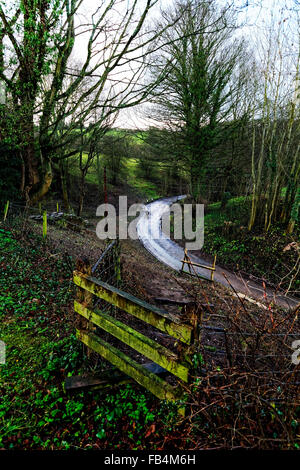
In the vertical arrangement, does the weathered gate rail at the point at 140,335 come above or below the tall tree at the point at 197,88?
below

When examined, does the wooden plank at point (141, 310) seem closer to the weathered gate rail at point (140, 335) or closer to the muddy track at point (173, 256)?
the weathered gate rail at point (140, 335)

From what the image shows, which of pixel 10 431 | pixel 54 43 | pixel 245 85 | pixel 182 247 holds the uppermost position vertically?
pixel 245 85

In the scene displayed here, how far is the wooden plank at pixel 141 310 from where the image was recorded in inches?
96.0

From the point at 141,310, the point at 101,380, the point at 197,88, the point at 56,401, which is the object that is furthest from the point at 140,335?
the point at 197,88

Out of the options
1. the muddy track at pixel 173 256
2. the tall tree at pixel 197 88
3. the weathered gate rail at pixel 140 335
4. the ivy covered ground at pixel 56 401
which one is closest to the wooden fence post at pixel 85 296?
the weathered gate rail at pixel 140 335

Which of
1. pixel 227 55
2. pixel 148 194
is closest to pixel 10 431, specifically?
pixel 227 55

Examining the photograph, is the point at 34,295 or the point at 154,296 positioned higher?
the point at 34,295

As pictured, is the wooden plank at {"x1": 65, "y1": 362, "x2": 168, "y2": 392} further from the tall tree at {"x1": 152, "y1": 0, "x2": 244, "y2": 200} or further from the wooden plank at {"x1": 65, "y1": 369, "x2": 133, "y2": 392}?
the tall tree at {"x1": 152, "y1": 0, "x2": 244, "y2": 200}

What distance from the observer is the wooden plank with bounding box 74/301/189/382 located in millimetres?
2562

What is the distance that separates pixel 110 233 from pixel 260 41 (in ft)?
49.7

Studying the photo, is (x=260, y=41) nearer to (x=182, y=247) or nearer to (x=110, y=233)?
(x=182, y=247)

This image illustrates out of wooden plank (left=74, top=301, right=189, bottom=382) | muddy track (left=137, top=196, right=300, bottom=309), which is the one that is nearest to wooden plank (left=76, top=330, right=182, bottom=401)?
wooden plank (left=74, top=301, right=189, bottom=382)

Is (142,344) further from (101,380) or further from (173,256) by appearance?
(173,256)

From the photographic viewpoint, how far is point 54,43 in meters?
6.91
